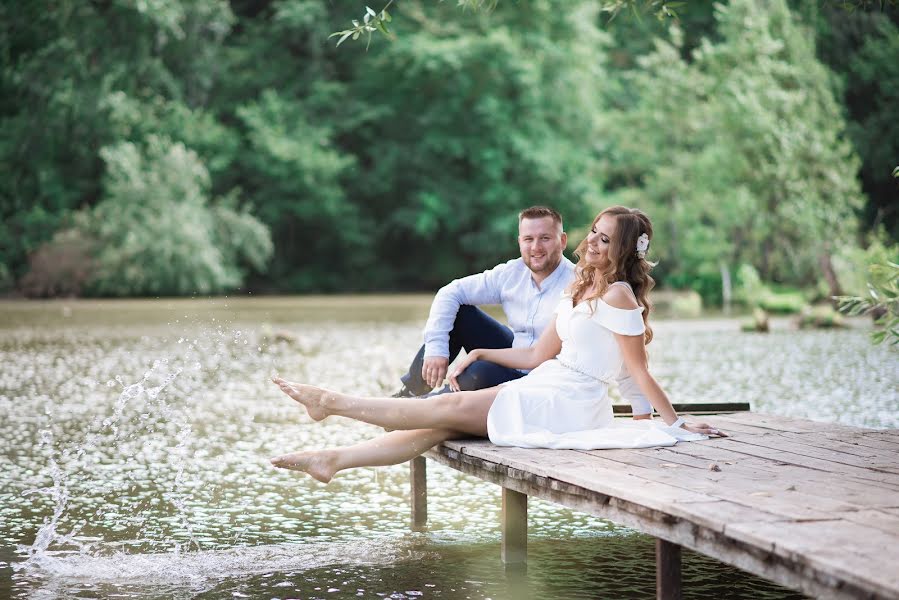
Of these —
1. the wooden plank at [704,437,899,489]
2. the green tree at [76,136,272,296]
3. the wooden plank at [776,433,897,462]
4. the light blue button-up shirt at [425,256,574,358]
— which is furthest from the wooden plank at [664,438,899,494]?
the green tree at [76,136,272,296]

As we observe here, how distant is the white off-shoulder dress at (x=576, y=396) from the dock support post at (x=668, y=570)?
106 centimetres

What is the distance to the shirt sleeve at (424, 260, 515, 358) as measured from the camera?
6.08 m

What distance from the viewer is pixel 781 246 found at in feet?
101

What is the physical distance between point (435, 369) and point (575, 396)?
775mm

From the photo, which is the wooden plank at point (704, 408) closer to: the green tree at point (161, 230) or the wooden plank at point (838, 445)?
the wooden plank at point (838, 445)

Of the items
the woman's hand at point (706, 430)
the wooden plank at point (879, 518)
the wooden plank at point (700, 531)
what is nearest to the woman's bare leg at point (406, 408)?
the wooden plank at point (700, 531)

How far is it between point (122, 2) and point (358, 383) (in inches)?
1057

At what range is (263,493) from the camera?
24.6 feet

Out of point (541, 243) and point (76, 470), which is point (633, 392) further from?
point (76, 470)

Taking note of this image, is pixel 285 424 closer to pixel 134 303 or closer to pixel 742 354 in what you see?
pixel 742 354

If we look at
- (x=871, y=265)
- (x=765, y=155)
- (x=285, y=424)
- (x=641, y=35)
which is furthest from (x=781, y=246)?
(x=871, y=265)

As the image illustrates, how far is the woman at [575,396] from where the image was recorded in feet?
18.1

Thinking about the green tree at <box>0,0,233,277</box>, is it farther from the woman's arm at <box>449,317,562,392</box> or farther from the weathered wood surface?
the weathered wood surface

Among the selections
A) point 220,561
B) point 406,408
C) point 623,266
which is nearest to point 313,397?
point 406,408
